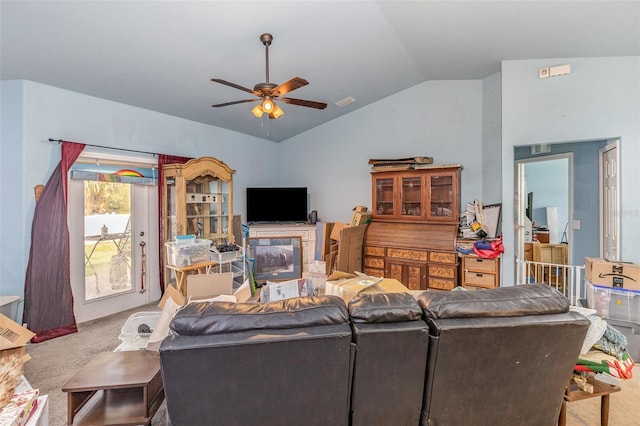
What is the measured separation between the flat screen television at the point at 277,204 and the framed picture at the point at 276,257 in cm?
44

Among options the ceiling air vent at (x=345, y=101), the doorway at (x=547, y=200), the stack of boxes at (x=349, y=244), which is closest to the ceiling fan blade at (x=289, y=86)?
the stack of boxes at (x=349, y=244)

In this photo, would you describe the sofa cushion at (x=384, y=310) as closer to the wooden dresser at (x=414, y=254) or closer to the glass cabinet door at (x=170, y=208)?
the wooden dresser at (x=414, y=254)

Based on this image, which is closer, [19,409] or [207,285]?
[19,409]

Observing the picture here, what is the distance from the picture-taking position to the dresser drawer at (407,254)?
4125mm

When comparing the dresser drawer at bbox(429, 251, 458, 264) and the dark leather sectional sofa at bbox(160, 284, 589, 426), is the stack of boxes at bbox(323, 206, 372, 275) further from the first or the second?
the dark leather sectional sofa at bbox(160, 284, 589, 426)

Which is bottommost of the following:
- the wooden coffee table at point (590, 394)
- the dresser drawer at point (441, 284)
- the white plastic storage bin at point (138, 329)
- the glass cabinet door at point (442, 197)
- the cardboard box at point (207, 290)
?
the wooden coffee table at point (590, 394)

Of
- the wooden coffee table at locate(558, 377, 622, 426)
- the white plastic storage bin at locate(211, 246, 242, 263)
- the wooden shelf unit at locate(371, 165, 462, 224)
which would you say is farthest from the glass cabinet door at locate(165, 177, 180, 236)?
the wooden coffee table at locate(558, 377, 622, 426)

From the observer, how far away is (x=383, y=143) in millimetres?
4988

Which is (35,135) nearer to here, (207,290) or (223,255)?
(223,255)

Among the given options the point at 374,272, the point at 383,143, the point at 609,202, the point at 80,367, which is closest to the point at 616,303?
the point at 609,202

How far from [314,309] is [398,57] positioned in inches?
133

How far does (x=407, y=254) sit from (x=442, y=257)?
46 centimetres

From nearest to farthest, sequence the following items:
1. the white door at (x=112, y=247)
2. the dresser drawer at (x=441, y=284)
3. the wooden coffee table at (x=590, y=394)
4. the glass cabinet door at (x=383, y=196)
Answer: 1. the wooden coffee table at (x=590, y=394)
2. the white door at (x=112, y=247)
3. the dresser drawer at (x=441, y=284)
4. the glass cabinet door at (x=383, y=196)

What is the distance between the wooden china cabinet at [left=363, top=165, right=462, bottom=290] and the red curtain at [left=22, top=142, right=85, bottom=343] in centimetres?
370
